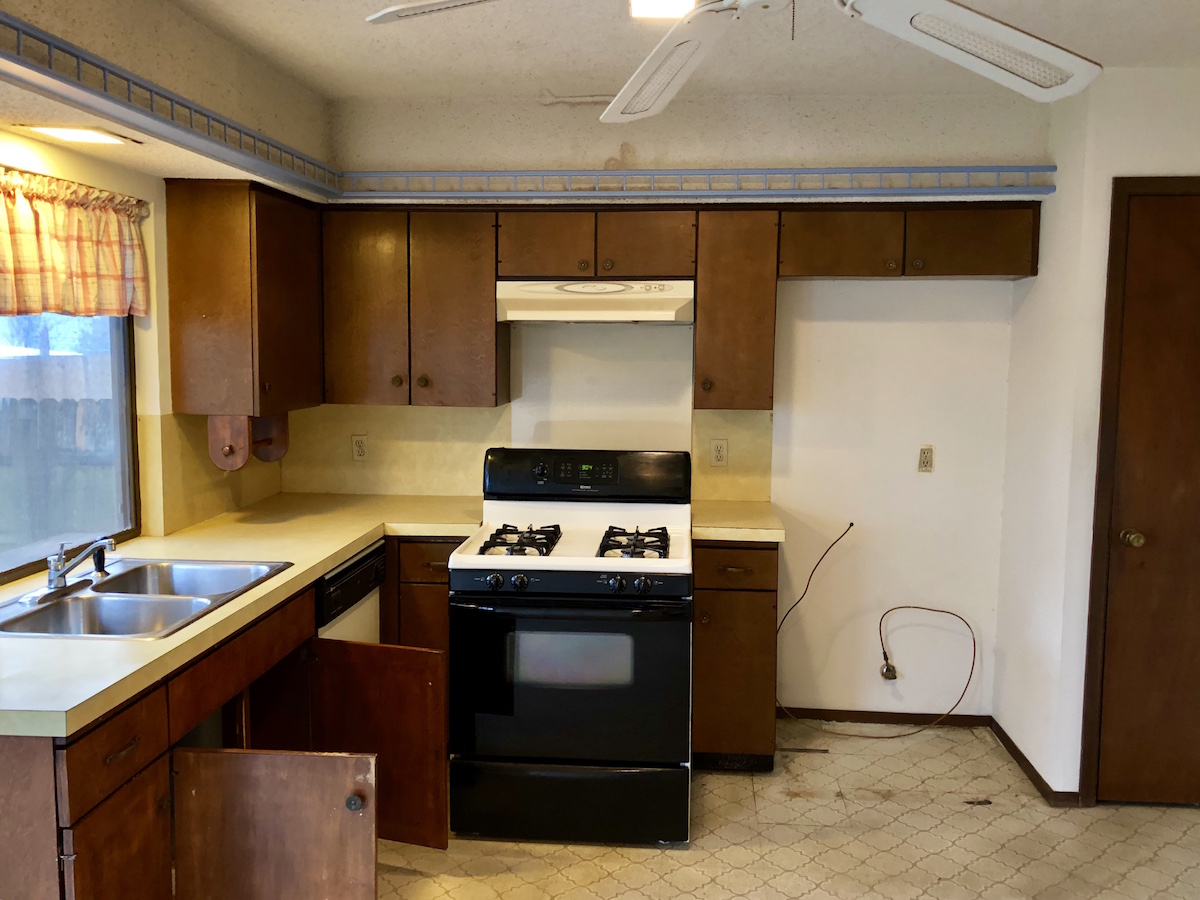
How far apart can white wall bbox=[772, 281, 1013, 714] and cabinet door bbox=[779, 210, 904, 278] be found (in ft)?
0.95

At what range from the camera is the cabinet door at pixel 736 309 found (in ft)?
10.8

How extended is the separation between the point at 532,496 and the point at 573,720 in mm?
842

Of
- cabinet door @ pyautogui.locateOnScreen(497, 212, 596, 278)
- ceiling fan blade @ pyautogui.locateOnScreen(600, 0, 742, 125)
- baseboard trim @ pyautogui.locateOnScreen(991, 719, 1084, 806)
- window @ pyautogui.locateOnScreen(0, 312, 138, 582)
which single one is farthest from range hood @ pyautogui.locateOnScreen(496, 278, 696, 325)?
baseboard trim @ pyautogui.locateOnScreen(991, 719, 1084, 806)

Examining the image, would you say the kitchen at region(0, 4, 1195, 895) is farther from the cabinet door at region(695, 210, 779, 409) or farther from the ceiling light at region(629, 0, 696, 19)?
the ceiling light at region(629, 0, 696, 19)

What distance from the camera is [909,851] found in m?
2.83

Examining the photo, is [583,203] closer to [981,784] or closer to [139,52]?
[139,52]

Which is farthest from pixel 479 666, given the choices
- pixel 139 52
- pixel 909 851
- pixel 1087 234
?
pixel 1087 234

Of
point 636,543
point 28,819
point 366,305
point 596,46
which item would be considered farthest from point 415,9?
point 366,305

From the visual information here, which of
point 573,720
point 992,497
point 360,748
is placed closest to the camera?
point 360,748

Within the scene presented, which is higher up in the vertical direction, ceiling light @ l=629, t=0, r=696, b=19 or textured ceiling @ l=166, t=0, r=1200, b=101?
textured ceiling @ l=166, t=0, r=1200, b=101

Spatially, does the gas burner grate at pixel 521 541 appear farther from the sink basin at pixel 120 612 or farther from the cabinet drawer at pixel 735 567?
the sink basin at pixel 120 612

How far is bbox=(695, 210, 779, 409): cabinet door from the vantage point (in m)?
3.28

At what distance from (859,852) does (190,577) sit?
2.15 meters

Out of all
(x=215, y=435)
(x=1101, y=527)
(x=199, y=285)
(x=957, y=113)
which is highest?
(x=957, y=113)
